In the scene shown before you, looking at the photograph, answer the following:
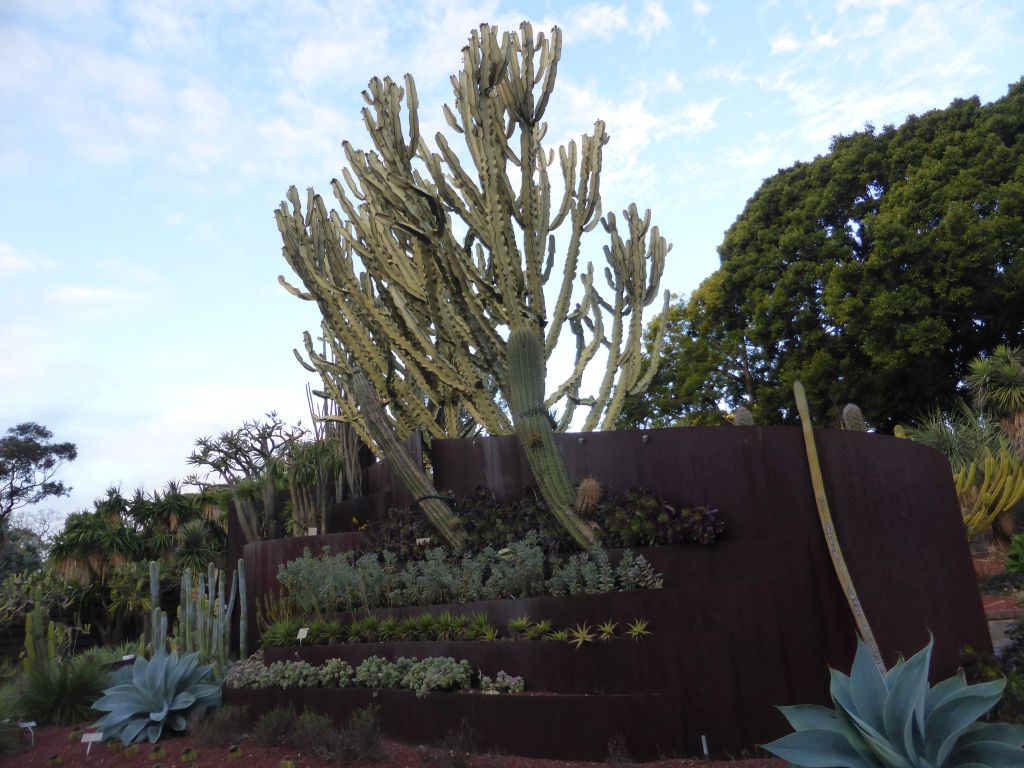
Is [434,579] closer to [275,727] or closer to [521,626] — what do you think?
[521,626]

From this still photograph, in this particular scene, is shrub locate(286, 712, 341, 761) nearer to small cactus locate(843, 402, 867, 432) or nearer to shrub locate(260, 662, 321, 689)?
shrub locate(260, 662, 321, 689)

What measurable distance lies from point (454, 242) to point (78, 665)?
20.5 ft

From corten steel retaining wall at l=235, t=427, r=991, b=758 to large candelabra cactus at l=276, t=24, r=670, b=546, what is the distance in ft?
7.04

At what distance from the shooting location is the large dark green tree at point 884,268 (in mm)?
17922

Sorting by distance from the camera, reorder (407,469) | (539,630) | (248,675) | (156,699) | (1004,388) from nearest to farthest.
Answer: (539,630), (156,699), (248,675), (407,469), (1004,388)

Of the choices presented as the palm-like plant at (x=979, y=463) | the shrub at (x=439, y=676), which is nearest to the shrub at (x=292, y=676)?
the shrub at (x=439, y=676)

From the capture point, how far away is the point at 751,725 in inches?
216

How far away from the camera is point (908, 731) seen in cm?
402

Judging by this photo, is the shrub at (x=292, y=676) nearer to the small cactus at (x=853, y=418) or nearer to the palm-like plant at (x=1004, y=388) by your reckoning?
the small cactus at (x=853, y=418)

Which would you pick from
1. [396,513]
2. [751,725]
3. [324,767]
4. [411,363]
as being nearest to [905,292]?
[411,363]

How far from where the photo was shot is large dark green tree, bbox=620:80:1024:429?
58.8 ft

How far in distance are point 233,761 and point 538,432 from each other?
340 centimetres

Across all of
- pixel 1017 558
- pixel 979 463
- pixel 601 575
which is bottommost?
pixel 1017 558

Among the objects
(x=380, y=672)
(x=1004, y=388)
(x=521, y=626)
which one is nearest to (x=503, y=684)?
(x=521, y=626)
